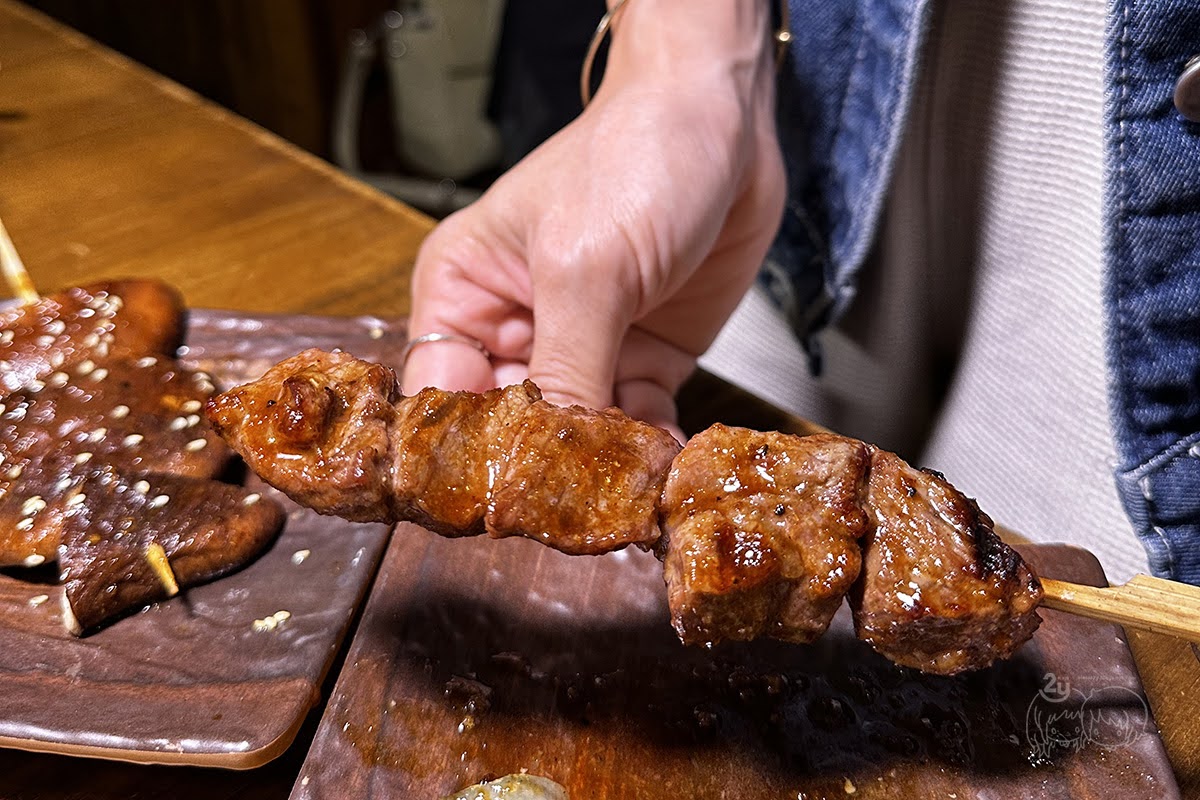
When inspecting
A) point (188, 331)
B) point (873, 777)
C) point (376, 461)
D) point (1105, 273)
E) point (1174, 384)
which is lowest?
point (188, 331)

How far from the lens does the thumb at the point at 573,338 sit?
168cm

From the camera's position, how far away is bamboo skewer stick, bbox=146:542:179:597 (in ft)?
5.25

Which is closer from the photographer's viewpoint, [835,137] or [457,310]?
[457,310]

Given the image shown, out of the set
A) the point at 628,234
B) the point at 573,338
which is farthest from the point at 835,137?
the point at 573,338

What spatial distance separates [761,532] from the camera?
1254mm

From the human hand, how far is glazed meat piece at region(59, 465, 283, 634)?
0.45 meters

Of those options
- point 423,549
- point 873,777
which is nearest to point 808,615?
point 873,777

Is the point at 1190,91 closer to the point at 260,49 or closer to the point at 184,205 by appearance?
the point at 184,205

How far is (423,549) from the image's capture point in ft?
5.74

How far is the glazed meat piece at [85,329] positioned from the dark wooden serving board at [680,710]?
0.86 m

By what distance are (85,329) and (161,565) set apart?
2.32ft

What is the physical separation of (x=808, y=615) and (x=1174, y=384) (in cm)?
92

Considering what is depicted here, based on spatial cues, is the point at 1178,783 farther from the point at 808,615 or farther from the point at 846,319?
the point at 846,319

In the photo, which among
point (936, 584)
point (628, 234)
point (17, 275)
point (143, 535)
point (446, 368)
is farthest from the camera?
point (17, 275)
